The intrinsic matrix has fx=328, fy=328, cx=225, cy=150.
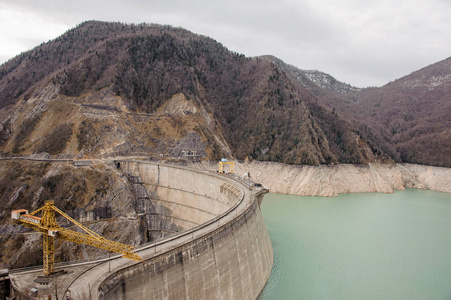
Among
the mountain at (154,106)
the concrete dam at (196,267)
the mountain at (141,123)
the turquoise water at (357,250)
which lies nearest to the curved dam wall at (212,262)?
the concrete dam at (196,267)

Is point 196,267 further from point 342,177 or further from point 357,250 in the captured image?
point 342,177

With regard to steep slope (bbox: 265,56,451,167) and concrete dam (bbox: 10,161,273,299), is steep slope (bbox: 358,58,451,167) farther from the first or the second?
concrete dam (bbox: 10,161,273,299)

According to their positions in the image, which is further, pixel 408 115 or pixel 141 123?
pixel 408 115

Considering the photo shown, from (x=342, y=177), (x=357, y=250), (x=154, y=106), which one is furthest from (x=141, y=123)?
(x=357, y=250)

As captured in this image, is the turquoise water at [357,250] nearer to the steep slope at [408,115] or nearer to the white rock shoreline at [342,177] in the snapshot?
the white rock shoreline at [342,177]

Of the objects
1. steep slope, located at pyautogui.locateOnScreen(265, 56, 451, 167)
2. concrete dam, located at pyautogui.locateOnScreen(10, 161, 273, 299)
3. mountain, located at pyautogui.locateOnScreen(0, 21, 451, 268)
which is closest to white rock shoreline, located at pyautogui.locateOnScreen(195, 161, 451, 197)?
mountain, located at pyautogui.locateOnScreen(0, 21, 451, 268)

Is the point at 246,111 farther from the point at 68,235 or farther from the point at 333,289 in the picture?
the point at 68,235

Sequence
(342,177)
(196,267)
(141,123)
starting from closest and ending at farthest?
(196,267), (141,123), (342,177)

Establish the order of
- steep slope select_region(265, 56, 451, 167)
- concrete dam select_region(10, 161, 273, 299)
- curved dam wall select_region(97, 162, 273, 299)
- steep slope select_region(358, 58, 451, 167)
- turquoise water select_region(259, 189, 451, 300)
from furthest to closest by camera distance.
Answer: steep slope select_region(265, 56, 451, 167)
steep slope select_region(358, 58, 451, 167)
turquoise water select_region(259, 189, 451, 300)
curved dam wall select_region(97, 162, 273, 299)
concrete dam select_region(10, 161, 273, 299)
